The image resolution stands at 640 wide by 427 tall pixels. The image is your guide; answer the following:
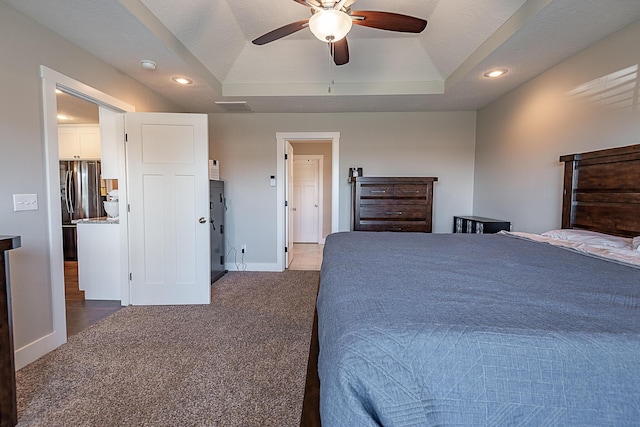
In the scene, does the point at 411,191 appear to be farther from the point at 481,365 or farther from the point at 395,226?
the point at 481,365

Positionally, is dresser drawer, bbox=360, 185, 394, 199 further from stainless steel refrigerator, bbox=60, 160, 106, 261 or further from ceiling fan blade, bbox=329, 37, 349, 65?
stainless steel refrigerator, bbox=60, 160, 106, 261

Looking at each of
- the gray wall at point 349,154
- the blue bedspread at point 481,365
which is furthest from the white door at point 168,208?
the blue bedspread at point 481,365

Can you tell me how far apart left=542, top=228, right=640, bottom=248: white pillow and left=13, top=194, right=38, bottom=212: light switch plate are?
380 cm

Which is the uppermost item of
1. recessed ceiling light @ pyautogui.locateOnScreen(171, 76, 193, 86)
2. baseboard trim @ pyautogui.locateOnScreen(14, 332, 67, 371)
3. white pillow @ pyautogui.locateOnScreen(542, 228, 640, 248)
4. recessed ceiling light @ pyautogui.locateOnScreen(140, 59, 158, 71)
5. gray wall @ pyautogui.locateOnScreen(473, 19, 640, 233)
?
recessed ceiling light @ pyautogui.locateOnScreen(171, 76, 193, 86)

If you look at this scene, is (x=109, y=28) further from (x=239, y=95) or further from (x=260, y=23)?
(x=239, y=95)

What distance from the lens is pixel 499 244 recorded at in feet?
6.38

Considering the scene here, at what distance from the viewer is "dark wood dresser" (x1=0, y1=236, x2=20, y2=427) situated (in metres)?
1.34

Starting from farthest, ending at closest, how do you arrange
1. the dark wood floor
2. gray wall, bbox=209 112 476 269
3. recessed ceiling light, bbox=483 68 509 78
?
gray wall, bbox=209 112 476 269 < recessed ceiling light, bbox=483 68 509 78 < the dark wood floor

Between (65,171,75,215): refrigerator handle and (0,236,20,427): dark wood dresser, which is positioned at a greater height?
(65,171,75,215): refrigerator handle

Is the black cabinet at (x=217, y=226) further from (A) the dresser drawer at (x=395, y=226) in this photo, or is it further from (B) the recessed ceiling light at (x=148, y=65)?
(A) the dresser drawer at (x=395, y=226)

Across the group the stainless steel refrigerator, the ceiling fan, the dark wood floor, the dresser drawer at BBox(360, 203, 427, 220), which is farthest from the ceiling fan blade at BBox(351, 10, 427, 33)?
the stainless steel refrigerator

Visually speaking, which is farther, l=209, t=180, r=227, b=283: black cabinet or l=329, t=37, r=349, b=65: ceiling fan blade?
l=209, t=180, r=227, b=283: black cabinet

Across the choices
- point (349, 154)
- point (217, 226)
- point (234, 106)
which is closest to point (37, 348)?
point (217, 226)

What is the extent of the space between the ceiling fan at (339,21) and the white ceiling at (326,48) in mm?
733
